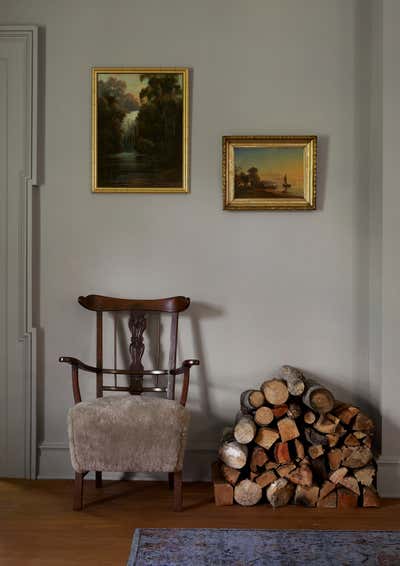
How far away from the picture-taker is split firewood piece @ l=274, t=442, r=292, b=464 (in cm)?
315

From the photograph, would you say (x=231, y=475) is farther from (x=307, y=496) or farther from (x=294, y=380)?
(x=294, y=380)

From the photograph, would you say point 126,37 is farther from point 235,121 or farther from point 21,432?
point 21,432

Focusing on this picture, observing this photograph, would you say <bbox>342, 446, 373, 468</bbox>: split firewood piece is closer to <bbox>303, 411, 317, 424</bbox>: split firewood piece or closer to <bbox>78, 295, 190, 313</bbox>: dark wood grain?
<bbox>303, 411, 317, 424</bbox>: split firewood piece

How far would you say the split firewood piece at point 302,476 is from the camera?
122 inches

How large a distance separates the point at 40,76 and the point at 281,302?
198 cm

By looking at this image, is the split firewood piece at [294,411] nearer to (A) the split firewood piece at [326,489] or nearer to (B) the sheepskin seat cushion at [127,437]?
(A) the split firewood piece at [326,489]

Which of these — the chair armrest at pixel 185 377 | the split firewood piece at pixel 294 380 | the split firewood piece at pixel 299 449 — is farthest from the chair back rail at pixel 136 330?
the split firewood piece at pixel 299 449

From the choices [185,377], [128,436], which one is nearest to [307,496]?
[185,377]

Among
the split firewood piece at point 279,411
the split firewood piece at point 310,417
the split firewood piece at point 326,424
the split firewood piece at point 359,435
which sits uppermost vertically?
the split firewood piece at point 279,411

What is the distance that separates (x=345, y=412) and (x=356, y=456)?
0.78 ft

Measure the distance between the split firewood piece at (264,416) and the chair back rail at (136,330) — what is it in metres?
0.52

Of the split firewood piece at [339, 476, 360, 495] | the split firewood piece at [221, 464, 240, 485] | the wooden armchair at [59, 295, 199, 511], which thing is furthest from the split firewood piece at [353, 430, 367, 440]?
the wooden armchair at [59, 295, 199, 511]

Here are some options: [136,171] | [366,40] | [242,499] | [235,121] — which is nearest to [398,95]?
[366,40]

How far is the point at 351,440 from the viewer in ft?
10.5
